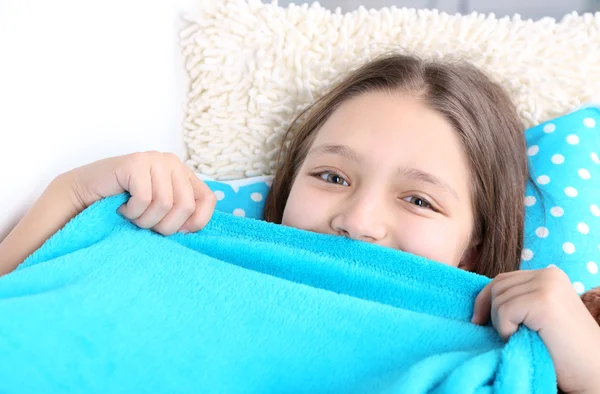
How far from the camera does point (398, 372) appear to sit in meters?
0.63

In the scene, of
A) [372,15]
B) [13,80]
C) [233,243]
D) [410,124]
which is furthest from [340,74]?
[13,80]

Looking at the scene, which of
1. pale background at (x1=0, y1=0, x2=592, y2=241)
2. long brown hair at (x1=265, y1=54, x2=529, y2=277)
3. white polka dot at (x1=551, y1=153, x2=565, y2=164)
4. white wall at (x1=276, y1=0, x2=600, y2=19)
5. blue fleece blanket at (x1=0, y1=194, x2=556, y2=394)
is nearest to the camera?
blue fleece blanket at (x1=0, y1=194, x2=556, y2=394)

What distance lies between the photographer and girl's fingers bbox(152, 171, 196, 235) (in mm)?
821

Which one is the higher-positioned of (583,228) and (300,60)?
(300,60)

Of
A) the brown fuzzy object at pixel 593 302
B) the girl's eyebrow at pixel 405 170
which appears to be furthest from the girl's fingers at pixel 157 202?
the brown fuzzy object at pixel 593 302

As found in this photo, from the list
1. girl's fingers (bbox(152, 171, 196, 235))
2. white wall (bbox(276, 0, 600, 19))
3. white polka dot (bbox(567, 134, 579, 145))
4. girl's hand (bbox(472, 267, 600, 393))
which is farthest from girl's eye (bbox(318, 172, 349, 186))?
white wall (bbox(276, 0, 600, 19))

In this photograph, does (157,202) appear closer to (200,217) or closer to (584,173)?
(200,217)

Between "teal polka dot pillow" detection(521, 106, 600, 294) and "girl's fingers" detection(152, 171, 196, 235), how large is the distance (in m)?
0.54

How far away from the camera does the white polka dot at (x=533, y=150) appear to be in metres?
Answer: 1.12

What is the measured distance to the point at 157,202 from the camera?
81cm

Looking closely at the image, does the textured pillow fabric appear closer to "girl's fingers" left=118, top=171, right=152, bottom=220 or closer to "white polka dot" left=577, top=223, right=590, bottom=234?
"white polka dot" left=577, top=223, right=590, bottom=234

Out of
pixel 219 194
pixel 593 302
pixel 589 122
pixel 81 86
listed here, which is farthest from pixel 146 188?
pixel 589 122

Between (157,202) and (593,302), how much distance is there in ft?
1.68

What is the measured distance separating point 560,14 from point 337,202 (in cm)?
78
